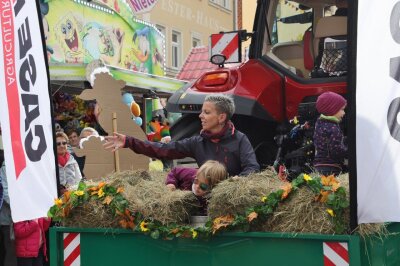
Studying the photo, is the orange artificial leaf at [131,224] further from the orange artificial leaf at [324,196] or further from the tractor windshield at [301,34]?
the tractor windshield at [301,34]

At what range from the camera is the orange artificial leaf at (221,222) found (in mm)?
3410

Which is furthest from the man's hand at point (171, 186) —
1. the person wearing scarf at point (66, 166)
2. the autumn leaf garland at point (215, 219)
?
the person wearing scarf at point (66, 166)

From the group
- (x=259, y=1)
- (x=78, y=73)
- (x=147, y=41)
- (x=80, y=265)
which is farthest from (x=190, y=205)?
(x=147, y=41)

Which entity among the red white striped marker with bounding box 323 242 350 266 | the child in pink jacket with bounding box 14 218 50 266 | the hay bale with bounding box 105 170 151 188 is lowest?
the child in pink jacket with bounding box 14 218 50 266

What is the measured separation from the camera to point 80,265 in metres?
3.87

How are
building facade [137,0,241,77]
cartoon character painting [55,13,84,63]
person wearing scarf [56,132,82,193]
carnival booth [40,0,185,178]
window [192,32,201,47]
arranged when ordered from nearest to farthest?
person wearing scarf [56,132,82,193], carnival booth [40,0,185,178], cartoon character painting [55,13,84,63], building facade [137,0,241,77], window [192,32,201,47]

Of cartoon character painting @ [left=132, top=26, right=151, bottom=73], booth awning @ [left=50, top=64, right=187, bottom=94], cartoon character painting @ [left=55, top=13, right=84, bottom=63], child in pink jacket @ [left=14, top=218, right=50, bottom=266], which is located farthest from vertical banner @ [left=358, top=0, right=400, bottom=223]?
cartoon character painting @ [left=132, top=26, right=151, bottom=73]

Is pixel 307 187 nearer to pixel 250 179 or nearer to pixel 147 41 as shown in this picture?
pixel 250 179

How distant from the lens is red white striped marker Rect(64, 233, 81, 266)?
3889 mm

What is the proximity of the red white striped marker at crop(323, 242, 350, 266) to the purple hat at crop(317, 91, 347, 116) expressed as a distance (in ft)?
5.74

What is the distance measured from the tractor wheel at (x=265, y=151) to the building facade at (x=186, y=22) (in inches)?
668

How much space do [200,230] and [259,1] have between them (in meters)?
3.58

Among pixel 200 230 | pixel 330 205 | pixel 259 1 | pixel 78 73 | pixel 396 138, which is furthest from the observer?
pixel 78 73

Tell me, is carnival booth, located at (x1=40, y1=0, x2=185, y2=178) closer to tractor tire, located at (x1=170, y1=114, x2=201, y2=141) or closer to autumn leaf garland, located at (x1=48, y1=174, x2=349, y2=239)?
tractor tire, located at (x1=170, y1=114, x2=201, y2=141)
